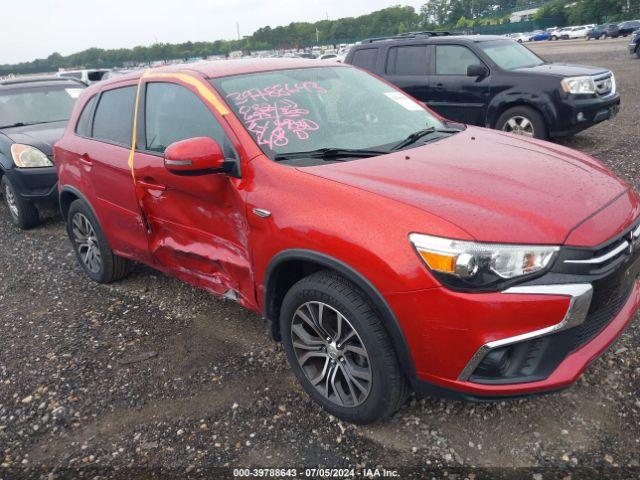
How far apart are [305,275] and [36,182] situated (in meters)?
4.59

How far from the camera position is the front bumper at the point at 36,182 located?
600 centimetres

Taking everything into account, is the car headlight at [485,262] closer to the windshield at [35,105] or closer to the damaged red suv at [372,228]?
the damaged red suv at [372,228]

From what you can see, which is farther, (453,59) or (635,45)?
(635,45)

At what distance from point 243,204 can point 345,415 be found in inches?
47.6

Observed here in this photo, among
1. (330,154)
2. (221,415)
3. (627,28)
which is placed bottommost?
(221,415)

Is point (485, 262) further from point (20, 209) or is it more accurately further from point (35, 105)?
point (35, 105)

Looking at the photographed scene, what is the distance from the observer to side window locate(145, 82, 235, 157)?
3055 millimetres

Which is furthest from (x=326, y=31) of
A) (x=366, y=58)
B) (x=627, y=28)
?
(x=366, y=58)

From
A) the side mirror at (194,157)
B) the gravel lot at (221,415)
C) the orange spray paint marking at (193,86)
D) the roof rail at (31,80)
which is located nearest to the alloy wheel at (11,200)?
the roof rail at (31,80)

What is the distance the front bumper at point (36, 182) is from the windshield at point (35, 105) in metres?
1.37

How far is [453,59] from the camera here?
816cm

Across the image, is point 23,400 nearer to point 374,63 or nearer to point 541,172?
point 541,172

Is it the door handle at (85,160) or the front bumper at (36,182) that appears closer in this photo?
the door handle at (85,160)

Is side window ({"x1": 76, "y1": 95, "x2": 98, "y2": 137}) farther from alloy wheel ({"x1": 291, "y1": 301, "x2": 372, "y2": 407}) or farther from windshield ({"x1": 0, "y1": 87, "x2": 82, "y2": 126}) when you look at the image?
windshield ({"x1": 0, "y1": 87, "x2": 82, "y2": 126})
